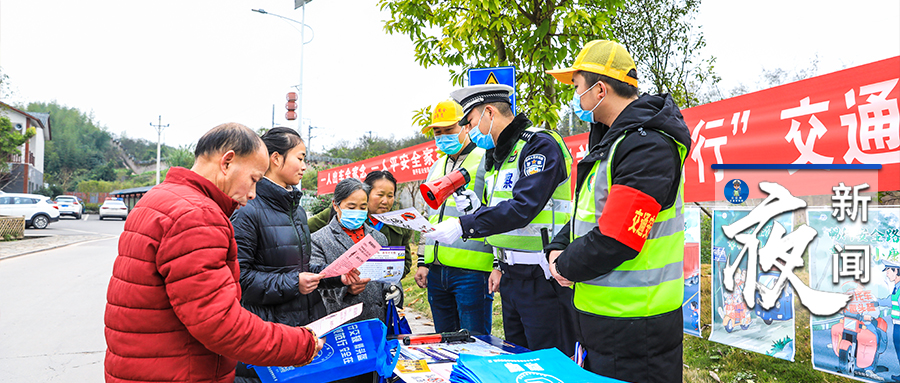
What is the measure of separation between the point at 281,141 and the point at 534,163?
50.1 inches

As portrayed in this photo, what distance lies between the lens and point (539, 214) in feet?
8.98

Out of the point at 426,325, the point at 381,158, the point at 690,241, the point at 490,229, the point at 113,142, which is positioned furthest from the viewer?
the point at 113,142

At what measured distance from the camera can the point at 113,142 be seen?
97750 mm

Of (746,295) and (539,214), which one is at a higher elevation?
(539,214)

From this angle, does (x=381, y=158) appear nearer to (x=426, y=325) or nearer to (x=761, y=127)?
(x=426, y=325)

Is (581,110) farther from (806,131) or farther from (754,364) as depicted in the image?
(754,364)

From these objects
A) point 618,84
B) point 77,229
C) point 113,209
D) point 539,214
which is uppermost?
point 618,84

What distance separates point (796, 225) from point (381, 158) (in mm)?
8384

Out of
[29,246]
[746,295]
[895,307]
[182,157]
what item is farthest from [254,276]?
[182,157]

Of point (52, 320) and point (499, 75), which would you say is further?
point (52, 320)

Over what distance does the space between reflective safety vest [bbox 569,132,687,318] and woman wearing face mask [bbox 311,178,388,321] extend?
1.32 meters

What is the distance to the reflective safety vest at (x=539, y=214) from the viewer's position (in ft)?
8.93

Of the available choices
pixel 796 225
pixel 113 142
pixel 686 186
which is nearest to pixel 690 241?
pixel 686 186

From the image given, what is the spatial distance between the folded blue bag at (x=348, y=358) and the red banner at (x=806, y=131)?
9.64 ft
